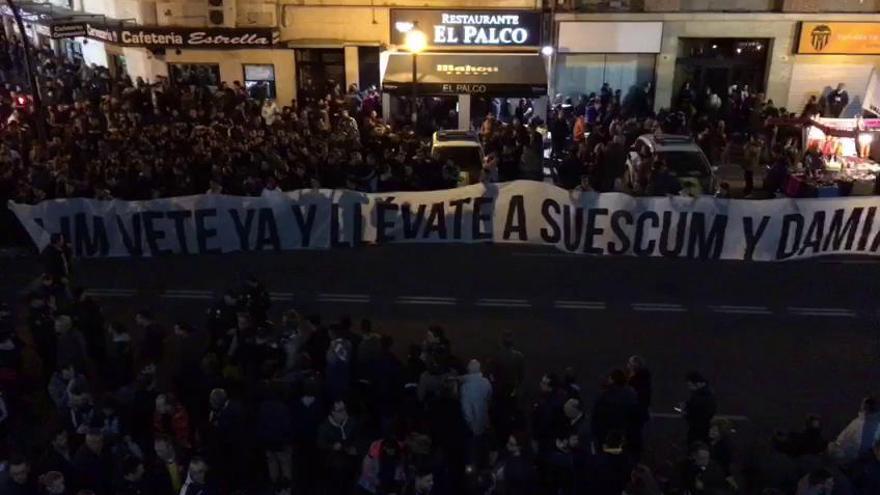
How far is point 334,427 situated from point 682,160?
12002 millimetres

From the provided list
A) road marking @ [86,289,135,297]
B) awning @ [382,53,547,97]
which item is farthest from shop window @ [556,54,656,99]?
road marking @ [86,289,135,297]

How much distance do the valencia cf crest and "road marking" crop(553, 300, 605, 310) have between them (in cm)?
1447

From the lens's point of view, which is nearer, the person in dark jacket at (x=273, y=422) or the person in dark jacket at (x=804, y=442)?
the person in dark jacket at (x=804, y=442)

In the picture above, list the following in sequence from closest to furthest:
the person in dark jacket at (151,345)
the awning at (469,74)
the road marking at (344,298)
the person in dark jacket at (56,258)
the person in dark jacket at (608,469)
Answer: the person in dark jacket at (608,469) < the person in dark jacket at (151,345) < the person in dark jacket at (56,258) < the road marking at (344,298) < the awning at (469,74)

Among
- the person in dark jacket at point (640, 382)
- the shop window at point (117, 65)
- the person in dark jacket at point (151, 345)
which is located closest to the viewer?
the person in dark jacket at point (640, 382)

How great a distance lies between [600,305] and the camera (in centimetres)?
1360

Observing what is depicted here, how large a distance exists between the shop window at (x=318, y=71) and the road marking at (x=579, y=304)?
12918 mm

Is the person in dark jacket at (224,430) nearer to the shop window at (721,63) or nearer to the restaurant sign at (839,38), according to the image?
the shop window at (721,63)

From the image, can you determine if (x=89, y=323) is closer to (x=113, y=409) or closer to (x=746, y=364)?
(x=113, y=409)

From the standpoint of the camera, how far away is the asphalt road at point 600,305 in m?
11.4

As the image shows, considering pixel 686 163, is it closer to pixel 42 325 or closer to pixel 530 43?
pixel 530 43

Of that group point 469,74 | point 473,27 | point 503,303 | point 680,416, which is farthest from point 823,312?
point 473,27

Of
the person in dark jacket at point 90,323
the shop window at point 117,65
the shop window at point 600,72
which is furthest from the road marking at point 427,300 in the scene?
the shop window at point 117,65

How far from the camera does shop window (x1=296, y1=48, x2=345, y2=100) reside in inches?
969
